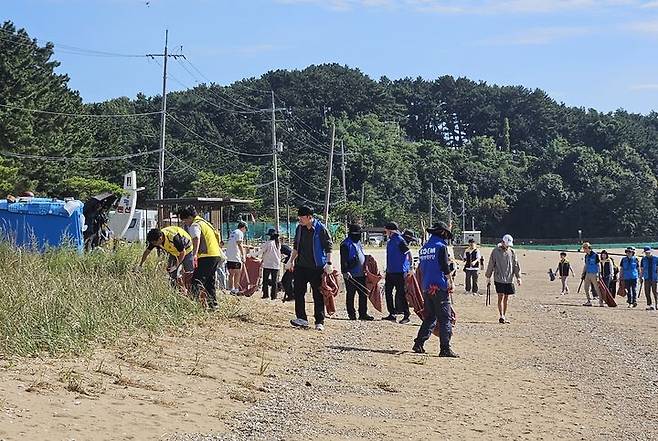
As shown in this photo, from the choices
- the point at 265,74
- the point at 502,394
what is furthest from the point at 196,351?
the point at 265,74

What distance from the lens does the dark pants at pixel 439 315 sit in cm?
1305

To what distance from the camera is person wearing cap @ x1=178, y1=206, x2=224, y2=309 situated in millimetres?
14164

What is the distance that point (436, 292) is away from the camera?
13047 mm

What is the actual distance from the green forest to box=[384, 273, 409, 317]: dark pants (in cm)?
2895

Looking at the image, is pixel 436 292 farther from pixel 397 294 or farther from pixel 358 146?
pixel 358 146

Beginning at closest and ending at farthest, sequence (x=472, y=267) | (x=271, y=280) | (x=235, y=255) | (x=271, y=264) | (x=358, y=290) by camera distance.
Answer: (x=358, y=290) < (x=235, y=255) < (x=271, y=264) < (x=271, y=280) < (x=472, y=267)

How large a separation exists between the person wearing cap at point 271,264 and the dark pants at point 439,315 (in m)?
8.03

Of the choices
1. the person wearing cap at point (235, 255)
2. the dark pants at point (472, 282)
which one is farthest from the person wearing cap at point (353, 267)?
the dark pants at point (472, 282)

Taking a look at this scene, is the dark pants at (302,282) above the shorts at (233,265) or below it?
below

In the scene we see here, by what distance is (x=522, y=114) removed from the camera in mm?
155625

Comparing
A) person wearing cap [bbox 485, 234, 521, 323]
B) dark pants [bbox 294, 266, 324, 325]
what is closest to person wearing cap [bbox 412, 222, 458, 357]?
dark pants [bbox 294, 266, 324, 325]

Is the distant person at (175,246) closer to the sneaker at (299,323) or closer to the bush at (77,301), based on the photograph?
the bush at (77,301)

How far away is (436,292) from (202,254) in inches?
132

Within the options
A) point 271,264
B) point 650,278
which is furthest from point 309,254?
point 650,278
